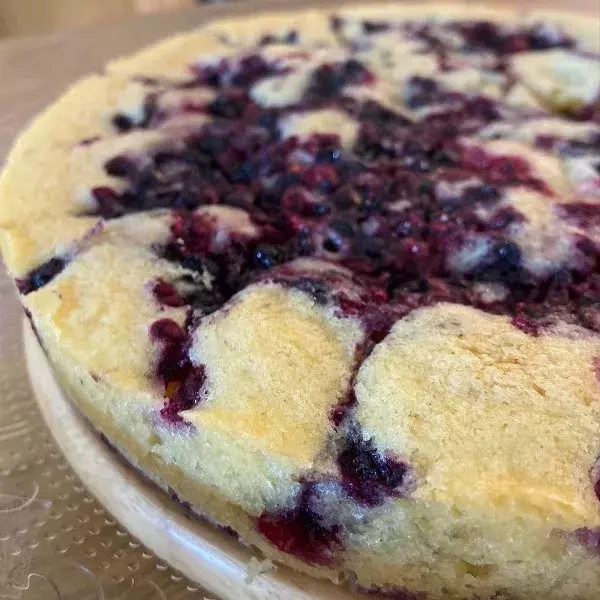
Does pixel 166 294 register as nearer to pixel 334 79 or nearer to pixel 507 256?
pixel 507 256

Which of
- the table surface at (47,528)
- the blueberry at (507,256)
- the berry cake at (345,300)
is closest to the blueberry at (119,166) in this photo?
the berry cake at (345,300)

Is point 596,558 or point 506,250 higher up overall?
point 506,250

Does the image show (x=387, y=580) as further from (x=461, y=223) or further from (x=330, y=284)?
(x=461, y=223)

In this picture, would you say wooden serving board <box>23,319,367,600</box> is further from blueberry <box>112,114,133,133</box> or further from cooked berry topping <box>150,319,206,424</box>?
blueberry <box>112,114,133,133</box>

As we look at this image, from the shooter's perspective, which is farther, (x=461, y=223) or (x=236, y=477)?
(x=461, y=223)

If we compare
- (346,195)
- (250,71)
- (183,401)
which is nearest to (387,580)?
(183,401)

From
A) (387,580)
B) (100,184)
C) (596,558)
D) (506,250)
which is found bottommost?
(387,580)

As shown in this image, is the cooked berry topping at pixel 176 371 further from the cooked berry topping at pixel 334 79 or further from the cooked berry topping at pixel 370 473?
the cooked berry topping at pixel 334 79
